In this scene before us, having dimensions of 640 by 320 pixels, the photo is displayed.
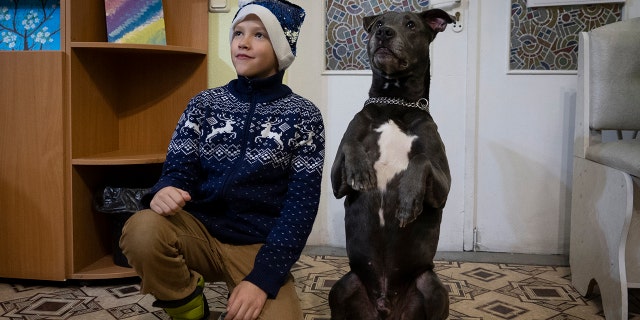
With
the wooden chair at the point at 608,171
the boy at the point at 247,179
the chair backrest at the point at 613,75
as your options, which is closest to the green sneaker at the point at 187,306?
the boy at the point at 247,179

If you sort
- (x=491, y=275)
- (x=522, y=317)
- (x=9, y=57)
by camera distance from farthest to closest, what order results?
1. (x=491, y=275)
2. (x=9, y=57)
3. (x=522, y=317)

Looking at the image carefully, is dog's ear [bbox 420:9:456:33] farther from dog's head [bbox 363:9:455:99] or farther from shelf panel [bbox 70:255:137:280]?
shelf panel [bbox 70:255:137:280]

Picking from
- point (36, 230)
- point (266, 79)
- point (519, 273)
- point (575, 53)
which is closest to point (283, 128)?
point (266, 79)

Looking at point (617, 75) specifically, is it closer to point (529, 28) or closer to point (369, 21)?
point (529, 28)

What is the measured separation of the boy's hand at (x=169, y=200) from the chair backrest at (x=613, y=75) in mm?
1631

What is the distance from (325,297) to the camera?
2.17m

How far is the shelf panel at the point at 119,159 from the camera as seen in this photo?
2217 millimetres

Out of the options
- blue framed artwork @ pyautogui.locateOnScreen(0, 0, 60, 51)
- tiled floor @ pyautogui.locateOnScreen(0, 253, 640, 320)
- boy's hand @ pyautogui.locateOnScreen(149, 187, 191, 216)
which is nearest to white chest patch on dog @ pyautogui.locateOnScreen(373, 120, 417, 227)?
boy's hand @ pyautogui.locateOnScreen(149, 187, 191, 216)

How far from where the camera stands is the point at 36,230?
2221 millimetres

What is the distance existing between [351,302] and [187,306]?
0.45m

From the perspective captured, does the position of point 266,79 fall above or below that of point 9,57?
below

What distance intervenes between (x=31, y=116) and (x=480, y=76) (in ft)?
6.56

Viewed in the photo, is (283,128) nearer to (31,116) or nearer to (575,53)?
(31,116)

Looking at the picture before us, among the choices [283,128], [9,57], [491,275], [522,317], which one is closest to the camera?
[283,128]
